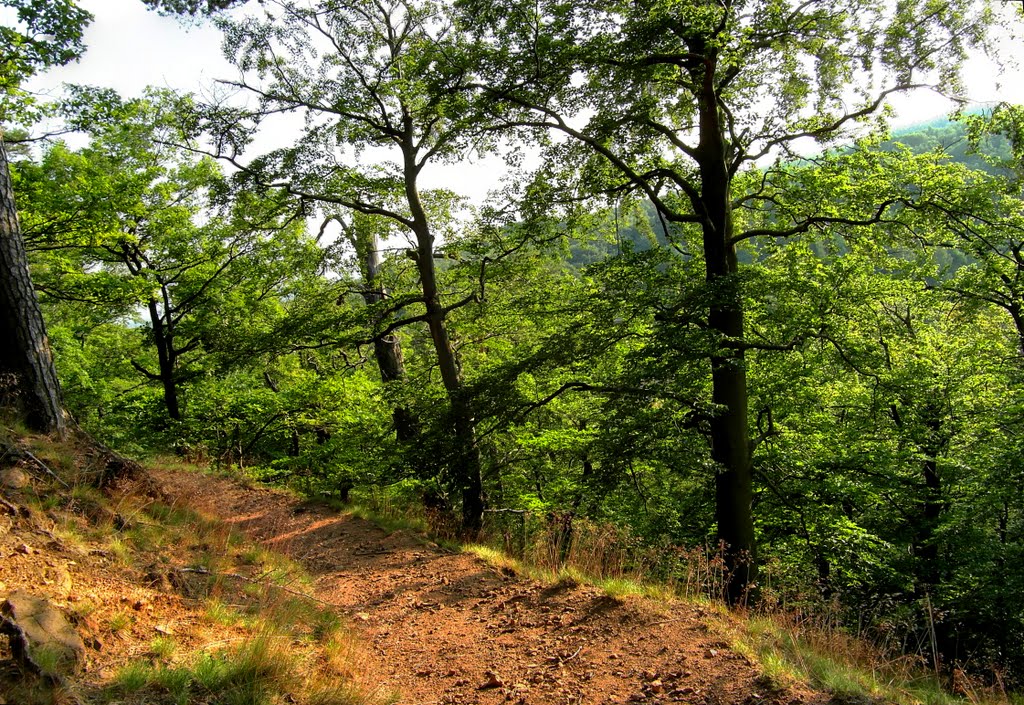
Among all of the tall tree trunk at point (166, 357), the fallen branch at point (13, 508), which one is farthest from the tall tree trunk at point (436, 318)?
the tall tree trunk at point (166, 357)

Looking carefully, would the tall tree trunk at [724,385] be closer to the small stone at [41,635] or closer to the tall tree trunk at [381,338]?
the tall tree trunk at [381,338]

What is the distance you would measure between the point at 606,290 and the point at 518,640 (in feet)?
17.2

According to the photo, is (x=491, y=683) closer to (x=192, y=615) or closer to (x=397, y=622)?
(x=397, y=622)

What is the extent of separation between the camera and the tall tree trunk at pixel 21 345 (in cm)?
513

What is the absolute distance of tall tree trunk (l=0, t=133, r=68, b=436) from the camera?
5.13 metres

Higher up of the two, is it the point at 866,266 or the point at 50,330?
the point at 50,330

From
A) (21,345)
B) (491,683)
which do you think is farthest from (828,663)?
(21,345)

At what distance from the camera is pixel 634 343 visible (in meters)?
11.0

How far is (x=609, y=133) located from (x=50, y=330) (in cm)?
1660

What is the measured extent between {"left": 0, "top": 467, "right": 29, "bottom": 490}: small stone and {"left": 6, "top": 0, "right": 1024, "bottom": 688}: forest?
3.31ft

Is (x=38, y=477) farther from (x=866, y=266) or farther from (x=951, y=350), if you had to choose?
(x=951, y=350)

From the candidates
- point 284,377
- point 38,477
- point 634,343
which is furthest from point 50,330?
point 634,343

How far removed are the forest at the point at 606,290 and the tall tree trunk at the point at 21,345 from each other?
0.03m

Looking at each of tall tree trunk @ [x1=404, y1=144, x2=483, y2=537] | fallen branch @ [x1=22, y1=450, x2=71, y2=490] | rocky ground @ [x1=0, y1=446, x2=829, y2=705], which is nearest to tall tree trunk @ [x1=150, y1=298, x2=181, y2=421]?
tall tree trunk @ [x1=404, y1=144, x2=483, y2=537]
